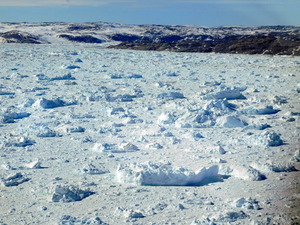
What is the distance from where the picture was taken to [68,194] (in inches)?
173

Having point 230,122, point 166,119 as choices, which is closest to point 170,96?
point 166,119

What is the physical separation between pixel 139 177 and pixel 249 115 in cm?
404

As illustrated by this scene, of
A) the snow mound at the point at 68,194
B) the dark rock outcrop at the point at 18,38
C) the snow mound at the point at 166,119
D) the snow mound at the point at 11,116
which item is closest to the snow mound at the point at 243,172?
the snow mound at the point at 68,194

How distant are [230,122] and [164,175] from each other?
2805 millimetres

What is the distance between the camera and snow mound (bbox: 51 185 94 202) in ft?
14.2

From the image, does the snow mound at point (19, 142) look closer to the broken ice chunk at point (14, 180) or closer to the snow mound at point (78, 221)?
the broken ice chunk at point (14, 180)

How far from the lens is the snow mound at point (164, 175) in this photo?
4738mm

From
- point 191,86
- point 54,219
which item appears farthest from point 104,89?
point 54,219

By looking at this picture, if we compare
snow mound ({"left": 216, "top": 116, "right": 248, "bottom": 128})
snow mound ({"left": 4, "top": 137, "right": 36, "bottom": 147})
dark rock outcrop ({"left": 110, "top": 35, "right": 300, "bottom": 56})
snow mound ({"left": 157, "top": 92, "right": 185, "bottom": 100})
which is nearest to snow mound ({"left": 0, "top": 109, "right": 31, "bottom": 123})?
snow mound ({"left": 4, "top": 137, "right": 36, "bottom": 147})

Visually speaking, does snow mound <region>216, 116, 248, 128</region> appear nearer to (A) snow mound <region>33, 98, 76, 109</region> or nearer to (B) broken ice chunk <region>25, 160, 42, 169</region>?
(B) broken ice chunk <region>25, 160, 42, 169</region>

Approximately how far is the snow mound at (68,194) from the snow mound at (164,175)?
521 mm

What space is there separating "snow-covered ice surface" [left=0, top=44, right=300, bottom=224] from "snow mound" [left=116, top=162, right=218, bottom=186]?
0.01m

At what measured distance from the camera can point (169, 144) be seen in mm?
6293

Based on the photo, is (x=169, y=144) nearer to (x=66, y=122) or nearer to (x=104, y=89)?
(x=66, y=122)
